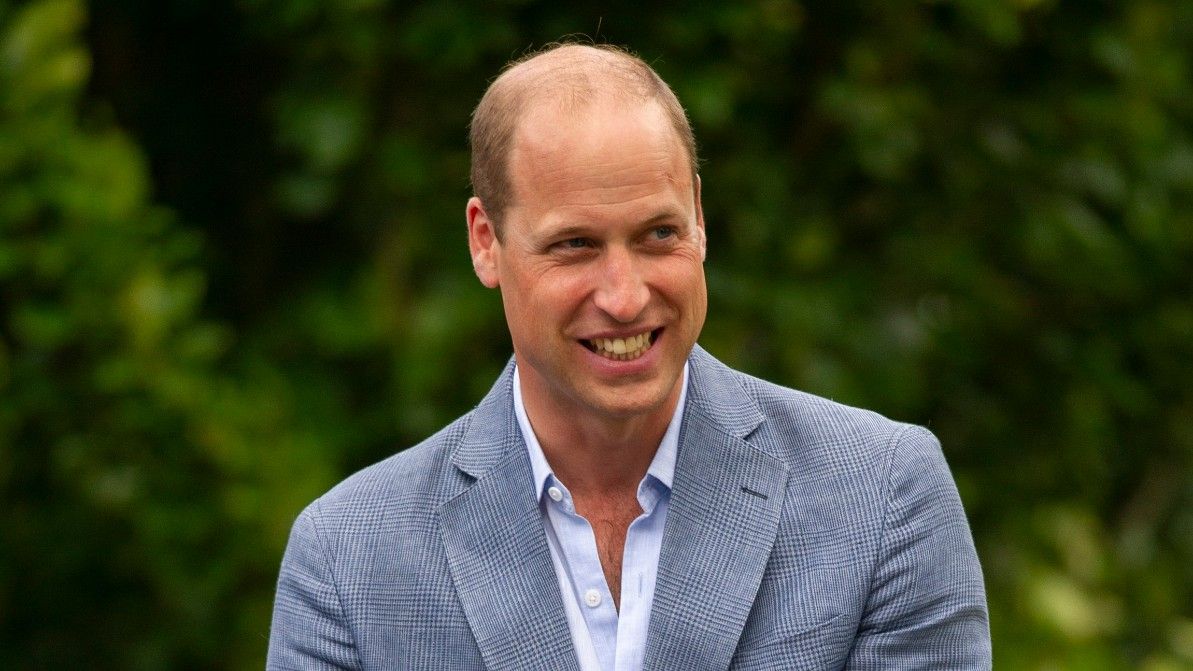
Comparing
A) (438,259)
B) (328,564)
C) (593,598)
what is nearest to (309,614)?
(328,564)

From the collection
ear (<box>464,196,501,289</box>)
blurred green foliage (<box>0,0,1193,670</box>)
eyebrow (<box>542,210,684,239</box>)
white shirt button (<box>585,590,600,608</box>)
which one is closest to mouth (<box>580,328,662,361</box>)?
eyebrow (<box>542,210,684,239</box>)

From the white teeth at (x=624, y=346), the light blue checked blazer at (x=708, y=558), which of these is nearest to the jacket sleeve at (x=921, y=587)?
the light blue checked blazer at (x=708, y=558)

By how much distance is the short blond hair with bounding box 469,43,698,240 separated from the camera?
2439mm

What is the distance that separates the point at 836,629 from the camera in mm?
2441

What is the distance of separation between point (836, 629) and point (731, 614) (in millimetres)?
152

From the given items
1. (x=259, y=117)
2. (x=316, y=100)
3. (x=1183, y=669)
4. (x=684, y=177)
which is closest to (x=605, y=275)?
(x=684, y=177)

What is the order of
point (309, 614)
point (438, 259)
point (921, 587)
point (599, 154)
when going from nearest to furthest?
point (599, 154)
point (921, 587)
point (309, 614)
point (438, 259)

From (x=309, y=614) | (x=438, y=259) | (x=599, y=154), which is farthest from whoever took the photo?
(x=438, y=259)

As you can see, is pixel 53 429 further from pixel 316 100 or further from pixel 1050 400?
pixel 1050 400

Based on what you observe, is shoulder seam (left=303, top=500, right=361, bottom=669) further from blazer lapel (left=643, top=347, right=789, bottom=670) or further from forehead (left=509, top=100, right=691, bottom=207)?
forehead (left=509, top=100, right=691, bottom=207)

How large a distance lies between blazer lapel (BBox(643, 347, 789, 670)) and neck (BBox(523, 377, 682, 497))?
0.18 ft

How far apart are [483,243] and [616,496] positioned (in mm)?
449

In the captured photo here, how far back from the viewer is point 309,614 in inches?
103

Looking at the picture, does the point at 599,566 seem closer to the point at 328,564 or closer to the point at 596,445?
the point at 596,445
